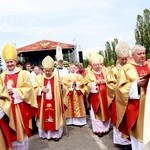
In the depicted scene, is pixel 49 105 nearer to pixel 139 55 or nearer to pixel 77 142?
pixel 77 142

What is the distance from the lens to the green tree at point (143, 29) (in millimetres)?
38650

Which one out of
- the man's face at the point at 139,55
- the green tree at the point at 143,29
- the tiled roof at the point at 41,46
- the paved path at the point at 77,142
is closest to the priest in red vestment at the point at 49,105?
the paved path at the point at 77,142

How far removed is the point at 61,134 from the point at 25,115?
8.64 ft

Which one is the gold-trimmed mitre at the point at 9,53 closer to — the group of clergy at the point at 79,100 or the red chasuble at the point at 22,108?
the group of clergy at the point at 79,100

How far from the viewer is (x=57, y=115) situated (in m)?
9.48

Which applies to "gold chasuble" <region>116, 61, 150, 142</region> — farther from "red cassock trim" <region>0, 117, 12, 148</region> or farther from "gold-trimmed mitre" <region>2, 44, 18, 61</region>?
"gold-trimmed mitre" <region>2, 44, 18, 61</region>

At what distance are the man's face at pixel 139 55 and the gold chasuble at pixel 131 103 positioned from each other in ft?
0.29

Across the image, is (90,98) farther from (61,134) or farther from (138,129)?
(138,129)

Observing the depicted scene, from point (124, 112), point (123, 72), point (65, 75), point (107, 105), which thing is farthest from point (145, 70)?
point (65, 75)

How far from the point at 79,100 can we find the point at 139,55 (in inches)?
204

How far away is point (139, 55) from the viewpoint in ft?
21.2

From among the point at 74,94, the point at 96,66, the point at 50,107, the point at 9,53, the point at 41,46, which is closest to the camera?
the point at 9,53

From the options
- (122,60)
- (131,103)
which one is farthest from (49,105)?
(131,103)

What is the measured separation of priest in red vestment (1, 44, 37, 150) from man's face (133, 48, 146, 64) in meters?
2.09
